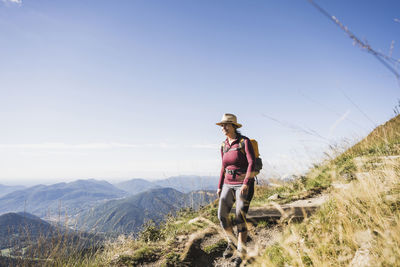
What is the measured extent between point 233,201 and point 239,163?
789 millimetres

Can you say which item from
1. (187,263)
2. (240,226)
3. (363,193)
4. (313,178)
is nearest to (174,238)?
(187,263)

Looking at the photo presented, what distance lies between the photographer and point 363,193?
103 inches

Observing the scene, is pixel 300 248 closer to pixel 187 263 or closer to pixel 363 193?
pixel 363 193

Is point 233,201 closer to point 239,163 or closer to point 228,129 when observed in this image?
point 239,163

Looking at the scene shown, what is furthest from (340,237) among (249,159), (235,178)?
(235,178)

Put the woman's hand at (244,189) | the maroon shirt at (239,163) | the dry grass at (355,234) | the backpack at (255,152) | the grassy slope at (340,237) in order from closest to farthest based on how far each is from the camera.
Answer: the dry grass at (355,234), the grassy slope at (340,237), the woman's hand at (244,189), the maroon shirt at (239,163), the backpack at (255,152)

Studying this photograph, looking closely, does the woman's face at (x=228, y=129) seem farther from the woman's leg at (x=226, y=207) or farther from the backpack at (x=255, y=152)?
the woman's leg at (x=226, y=207)

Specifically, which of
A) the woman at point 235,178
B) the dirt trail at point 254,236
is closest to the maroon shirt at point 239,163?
the woman at point 235,178

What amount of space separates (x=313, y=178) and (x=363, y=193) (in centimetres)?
640

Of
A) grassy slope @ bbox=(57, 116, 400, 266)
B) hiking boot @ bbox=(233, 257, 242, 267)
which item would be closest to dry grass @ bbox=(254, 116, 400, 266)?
grassy slope @ bbox=(57, 116, 400, 266)

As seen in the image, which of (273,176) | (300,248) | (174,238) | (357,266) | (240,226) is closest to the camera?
(357,266)

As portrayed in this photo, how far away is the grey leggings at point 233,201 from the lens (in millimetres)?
3872

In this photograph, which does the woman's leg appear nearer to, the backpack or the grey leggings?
the grey leggings

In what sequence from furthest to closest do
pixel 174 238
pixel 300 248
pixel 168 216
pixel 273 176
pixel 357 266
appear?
1. pixel 168 216
2. pixel 273 176
3. pixel 174 238
4. pixel 300 248
5. pixel 357 266
